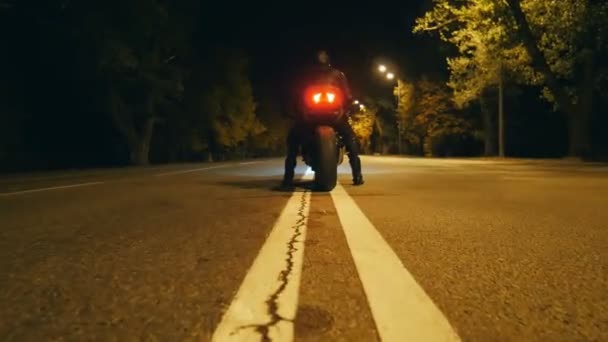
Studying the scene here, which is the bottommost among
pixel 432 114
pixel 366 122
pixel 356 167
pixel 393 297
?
pixel 393 297

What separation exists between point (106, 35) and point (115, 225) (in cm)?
2309

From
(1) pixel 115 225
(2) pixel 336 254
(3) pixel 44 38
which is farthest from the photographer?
(3) pixel 44 38

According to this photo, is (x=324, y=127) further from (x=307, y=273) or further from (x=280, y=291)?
(x=280, y=291)

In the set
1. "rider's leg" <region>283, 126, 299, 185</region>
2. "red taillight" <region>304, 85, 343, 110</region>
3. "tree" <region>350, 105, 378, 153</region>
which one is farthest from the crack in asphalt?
"tree" <region>350, 105, 378, 153</region>

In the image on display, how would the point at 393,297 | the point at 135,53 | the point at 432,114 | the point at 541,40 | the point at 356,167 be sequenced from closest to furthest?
1. the point at 393,297
2. the point at 356,167
3. the point at 541,40
4. the point at 135,53
5. the point at 432,114

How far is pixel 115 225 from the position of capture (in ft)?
20.5

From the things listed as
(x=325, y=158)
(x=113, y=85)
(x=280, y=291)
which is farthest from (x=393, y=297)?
(x=113, y=85)

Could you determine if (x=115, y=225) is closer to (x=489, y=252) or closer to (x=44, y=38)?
(x=489, y=252)

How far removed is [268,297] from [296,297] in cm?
15

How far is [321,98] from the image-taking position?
9.74 meters

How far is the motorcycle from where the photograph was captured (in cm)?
968

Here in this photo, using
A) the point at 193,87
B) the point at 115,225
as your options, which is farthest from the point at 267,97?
the point at 115,225

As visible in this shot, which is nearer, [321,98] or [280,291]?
[280,291]

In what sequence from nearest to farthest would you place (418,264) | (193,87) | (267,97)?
1. (418,264)
2. (193,87)
3. (267,97)
